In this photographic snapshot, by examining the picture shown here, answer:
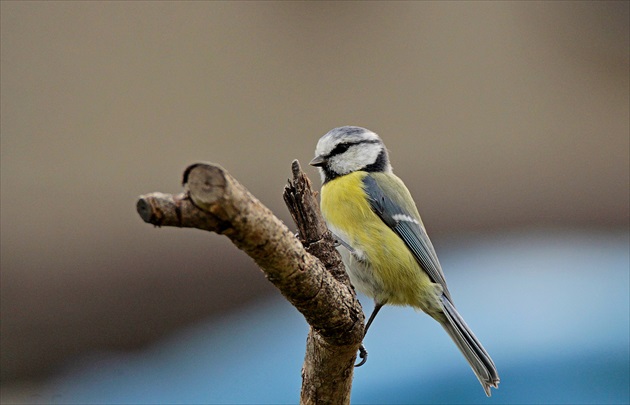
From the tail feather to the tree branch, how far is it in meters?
0.41

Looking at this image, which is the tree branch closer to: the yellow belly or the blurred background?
the yellow belly

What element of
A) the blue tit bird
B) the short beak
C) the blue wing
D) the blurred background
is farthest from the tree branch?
the blurred background

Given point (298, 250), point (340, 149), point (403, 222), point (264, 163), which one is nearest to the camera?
point (298, 250)

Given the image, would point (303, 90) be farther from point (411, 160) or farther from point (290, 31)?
point (411, 160)

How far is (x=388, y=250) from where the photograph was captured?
1.66m

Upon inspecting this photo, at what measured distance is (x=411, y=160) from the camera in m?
3.53

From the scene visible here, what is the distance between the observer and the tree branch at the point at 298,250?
0.86m

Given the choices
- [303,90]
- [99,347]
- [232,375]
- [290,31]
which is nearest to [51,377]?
[99,347]

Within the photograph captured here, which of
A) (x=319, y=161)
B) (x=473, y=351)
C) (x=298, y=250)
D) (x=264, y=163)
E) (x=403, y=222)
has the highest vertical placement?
(x=264, y=163)

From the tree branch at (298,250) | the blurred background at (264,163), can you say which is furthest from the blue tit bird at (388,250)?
the blurred background at (264,163)

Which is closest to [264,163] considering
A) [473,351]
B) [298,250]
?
[473,351]

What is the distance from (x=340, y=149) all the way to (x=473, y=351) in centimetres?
61

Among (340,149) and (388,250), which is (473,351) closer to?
(388,250)

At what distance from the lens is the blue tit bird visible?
1.66 m
